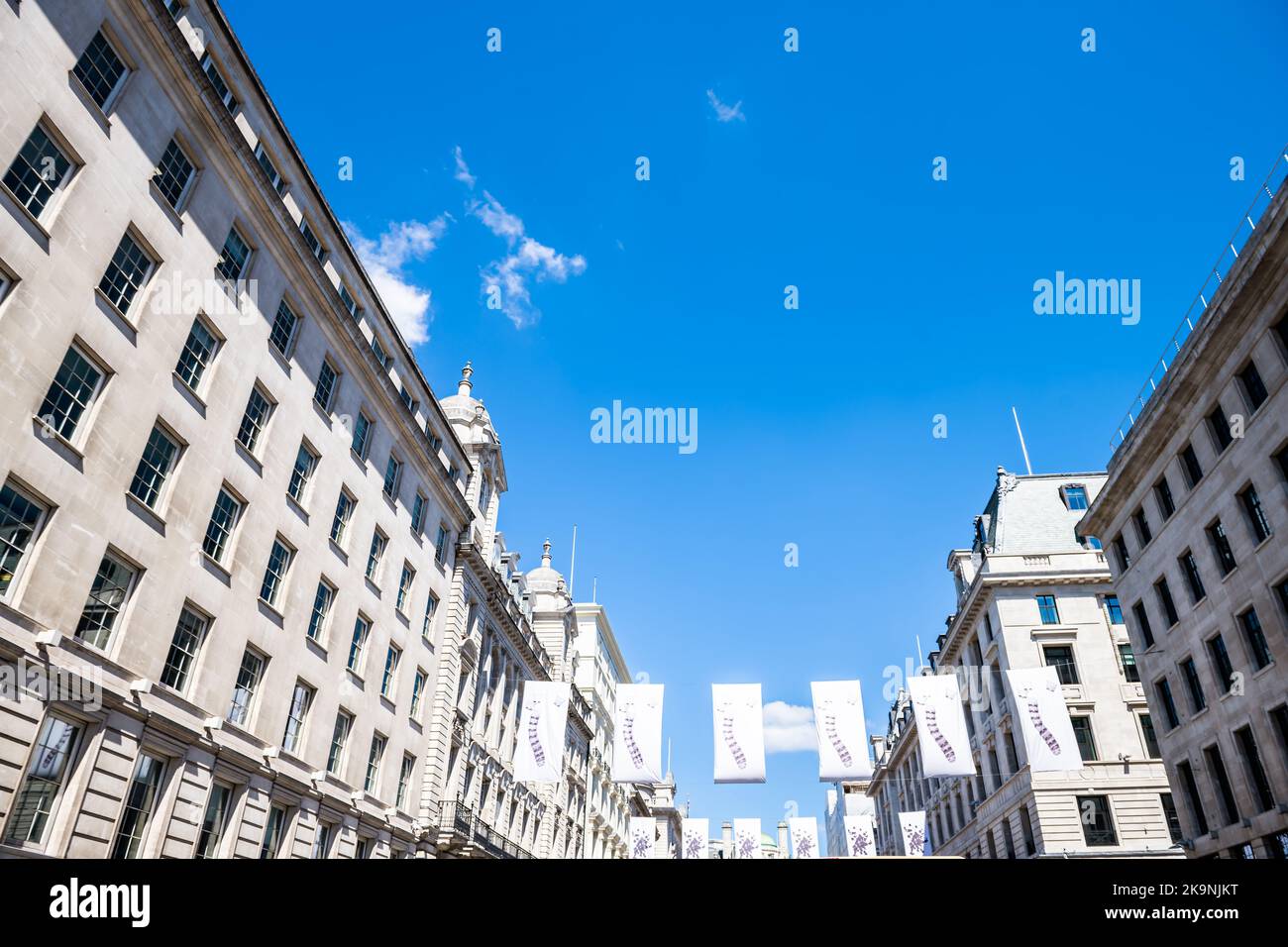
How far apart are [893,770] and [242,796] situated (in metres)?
75.4

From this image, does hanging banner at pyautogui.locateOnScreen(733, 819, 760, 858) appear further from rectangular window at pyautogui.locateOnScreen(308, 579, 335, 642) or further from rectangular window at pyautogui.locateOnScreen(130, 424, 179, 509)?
rectangular window at pyautogui.locateOnScreen(130, 424, 179, 509)

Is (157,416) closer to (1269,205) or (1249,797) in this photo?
(1269,205)

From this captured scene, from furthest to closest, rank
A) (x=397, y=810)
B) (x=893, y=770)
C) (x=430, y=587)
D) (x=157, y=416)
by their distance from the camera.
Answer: (x=893, y=770) < (x=430, y=587) < (x=397, y=810) < (x=157, y=416)

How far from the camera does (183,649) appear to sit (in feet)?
70.6

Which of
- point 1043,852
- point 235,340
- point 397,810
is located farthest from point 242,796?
point 1043,852

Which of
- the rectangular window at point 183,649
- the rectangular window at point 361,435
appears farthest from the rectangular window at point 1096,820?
the rectangular window at point 183,649

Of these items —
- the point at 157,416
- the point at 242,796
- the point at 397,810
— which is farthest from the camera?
the point at 397,810

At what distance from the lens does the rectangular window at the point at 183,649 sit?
20891 mm

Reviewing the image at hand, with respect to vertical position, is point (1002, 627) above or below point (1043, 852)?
above

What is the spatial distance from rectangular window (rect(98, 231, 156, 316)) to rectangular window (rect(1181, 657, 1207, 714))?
37889 mm

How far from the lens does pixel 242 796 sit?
22875 mm

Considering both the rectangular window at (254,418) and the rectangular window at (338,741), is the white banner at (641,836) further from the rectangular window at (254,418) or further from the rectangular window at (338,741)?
the rectangular window at (254,418)

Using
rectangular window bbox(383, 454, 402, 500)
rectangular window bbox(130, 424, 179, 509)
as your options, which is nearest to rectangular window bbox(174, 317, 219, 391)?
rectangular window bbox(130, 424, 179, 509)

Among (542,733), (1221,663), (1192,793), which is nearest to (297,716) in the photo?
(542,733)
